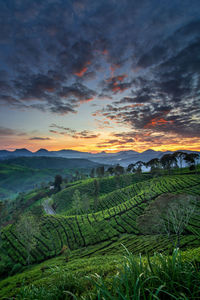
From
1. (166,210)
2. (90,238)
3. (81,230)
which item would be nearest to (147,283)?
(166,210)

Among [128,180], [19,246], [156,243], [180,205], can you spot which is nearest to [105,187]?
[128,180]

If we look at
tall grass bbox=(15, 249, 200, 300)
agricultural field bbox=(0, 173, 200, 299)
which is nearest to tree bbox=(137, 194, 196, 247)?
agricultural field bbox=(0, 173, 200, 299)

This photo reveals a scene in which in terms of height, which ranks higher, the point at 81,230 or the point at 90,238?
the point at 90,238

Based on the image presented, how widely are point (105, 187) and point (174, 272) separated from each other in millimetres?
142202

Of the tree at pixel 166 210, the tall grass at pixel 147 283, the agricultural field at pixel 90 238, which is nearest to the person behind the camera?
the tall grass at pixel 147 283

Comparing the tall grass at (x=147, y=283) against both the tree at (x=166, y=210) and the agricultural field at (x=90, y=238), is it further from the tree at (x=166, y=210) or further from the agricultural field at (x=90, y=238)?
the agricultural field at (x=90, y=238)

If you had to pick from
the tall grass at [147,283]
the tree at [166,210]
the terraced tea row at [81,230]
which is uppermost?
the tall grass at [147,283]

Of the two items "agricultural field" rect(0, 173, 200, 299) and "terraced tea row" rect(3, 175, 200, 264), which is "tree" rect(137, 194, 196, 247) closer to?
"agricultural field" rect(0, 173, 200, 299)

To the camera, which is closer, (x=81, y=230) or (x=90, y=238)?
(x=90, y=238)

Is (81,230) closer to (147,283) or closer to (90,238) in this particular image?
(90,238)

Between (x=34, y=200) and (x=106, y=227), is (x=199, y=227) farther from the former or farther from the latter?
(x=34, y=200)

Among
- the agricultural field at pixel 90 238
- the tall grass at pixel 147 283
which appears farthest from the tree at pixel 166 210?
the tall grass at pixel 147 283

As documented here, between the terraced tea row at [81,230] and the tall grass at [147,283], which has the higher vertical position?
the tall grass at [147,283]

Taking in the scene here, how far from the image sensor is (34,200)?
152375 millimetres
